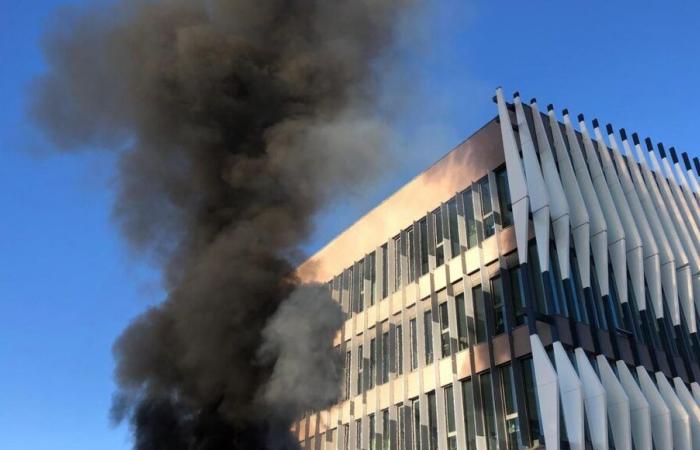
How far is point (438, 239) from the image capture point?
18.8 m

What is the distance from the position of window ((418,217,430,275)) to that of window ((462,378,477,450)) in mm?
4067

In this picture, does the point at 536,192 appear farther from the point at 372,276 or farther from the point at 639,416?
the point at 372,276

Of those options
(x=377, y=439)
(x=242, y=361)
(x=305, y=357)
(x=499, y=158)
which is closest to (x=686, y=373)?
(x=499, y=158)

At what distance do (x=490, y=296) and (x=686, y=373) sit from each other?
5893 mm

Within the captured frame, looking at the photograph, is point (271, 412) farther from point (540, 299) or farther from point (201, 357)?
point (540, 299)

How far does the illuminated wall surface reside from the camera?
45.6ft

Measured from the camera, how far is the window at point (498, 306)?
1541cm

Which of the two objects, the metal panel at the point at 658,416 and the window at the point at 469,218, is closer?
the metal panel at the point at 658,416

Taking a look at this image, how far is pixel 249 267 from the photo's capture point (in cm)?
2183

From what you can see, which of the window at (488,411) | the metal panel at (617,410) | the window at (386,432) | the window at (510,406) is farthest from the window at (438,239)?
the metal panel at (617,410)

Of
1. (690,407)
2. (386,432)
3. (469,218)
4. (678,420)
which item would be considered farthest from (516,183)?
(386,432)

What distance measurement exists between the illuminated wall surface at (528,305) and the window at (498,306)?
0.04 meters

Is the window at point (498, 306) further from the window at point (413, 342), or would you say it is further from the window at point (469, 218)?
the window at point (413, 342)

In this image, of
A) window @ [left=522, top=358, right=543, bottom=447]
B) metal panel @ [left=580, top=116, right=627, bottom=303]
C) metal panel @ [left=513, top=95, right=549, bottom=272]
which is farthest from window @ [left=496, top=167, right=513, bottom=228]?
window @ [left=522, top=358, right=543, bottom=447]
